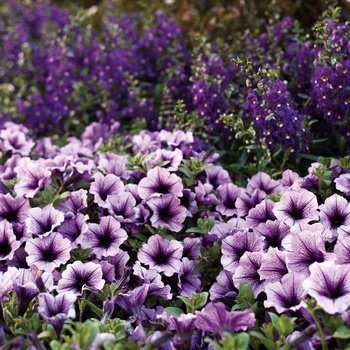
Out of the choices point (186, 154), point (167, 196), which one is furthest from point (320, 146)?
point (167, 196)

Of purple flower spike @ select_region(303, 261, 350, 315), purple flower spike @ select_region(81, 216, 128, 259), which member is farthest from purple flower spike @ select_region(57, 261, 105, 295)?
purple flower spike @ select_region(303, 261, 350, 315)

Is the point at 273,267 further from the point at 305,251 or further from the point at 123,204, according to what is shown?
the point at 123,204

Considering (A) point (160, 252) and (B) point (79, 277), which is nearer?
(B) point (79, 277)

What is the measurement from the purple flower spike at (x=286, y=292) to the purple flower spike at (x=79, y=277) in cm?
50

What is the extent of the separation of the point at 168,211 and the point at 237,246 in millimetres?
288

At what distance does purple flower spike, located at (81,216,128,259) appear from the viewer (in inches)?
72.7

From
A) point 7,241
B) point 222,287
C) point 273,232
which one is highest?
point 7,241

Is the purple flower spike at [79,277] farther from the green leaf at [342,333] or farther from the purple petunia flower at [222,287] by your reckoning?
the green leaf at [342,333]

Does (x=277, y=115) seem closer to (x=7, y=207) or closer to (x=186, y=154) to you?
(x=186, y=154)

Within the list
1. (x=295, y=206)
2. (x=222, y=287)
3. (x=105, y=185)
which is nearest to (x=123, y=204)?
(x=105, y=185)

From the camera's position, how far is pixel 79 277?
1.72 m

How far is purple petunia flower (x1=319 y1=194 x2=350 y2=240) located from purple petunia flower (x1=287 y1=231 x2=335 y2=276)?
182mm

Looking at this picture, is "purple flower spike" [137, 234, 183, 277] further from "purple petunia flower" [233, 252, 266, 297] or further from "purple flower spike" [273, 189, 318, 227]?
"purple flower spike" [273, 189, 318, 227]

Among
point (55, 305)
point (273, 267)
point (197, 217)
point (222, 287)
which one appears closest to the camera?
point (55, 305)
